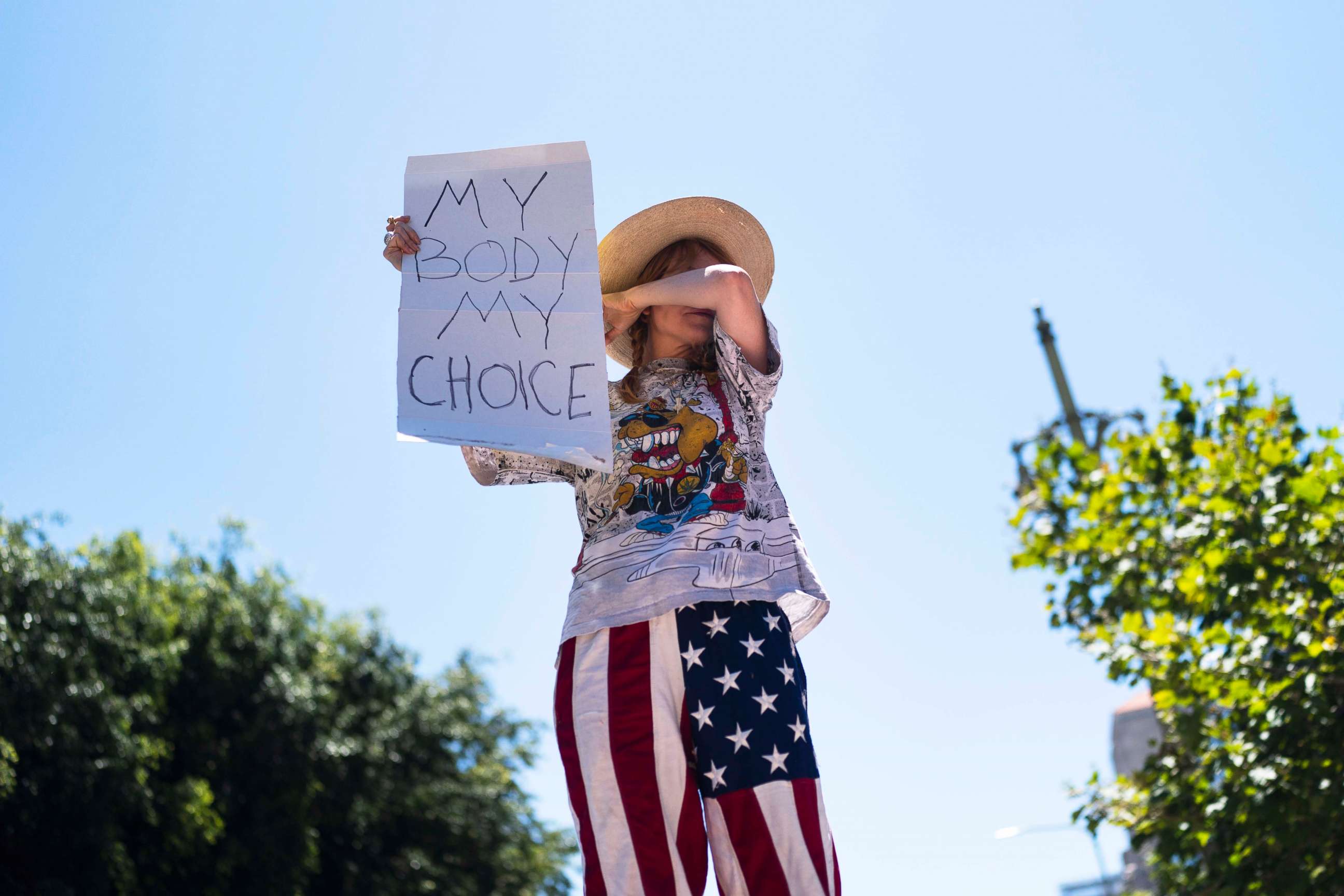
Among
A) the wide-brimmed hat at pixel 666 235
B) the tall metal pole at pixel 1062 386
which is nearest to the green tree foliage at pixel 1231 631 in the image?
the wide-brimmed hat at pixel 666 235

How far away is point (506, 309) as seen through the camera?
2.37 m

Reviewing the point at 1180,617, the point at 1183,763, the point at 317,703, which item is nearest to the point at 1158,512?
the point at 1180,617

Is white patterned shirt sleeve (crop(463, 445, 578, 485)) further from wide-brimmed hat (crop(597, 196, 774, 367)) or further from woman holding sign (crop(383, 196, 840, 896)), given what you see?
wide-brimmed hat (crop(597, 196, 774, 367))

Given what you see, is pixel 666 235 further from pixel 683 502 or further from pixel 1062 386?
pixel 1062 386

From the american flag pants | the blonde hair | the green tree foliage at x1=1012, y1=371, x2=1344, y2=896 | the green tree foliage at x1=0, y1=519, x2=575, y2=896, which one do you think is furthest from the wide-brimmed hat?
the green tree foliage at x1=0, y1=519, x2=575, y2=896

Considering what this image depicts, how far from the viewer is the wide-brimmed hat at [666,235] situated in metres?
2.87

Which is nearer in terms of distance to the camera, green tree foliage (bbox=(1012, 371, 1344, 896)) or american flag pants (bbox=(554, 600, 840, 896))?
american flag pants (bbox=(554, 600, 840, 896))

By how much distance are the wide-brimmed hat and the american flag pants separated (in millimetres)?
986

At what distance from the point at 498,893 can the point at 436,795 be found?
198cm

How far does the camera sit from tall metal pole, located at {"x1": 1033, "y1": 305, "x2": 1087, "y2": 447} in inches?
390

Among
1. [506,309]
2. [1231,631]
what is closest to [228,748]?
[1231,631]

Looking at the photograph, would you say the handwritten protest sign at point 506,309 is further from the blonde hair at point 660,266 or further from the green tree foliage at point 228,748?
the green tree foliage at point 228,748

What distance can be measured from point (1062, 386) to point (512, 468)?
8531 mm

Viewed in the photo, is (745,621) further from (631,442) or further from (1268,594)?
(1268,594)
